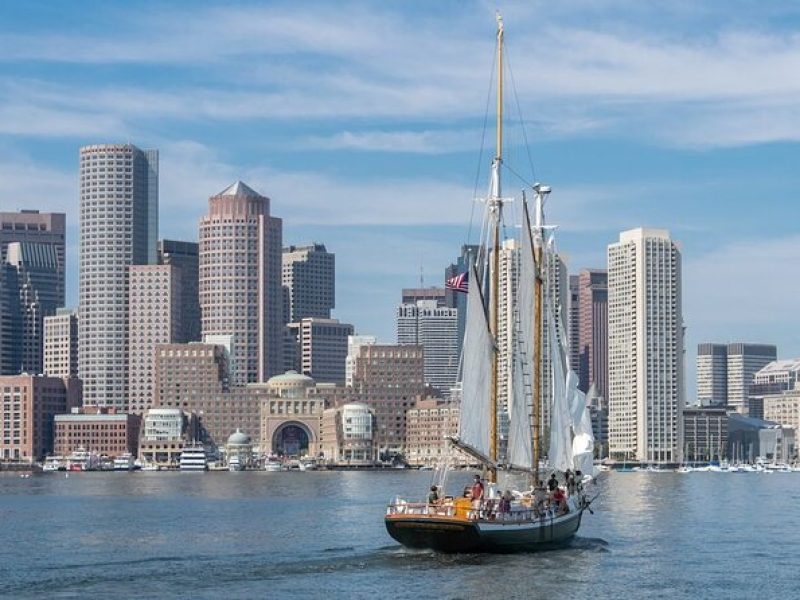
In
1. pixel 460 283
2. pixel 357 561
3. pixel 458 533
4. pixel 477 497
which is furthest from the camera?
pixel 460 283

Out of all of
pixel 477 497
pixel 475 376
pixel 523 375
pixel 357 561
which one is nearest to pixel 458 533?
pixel 477 497

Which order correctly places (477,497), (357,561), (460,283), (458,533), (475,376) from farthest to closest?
(460,283) < (475,376) < (357,561) < (477,497) < (458,533)

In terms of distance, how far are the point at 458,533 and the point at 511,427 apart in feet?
44.5

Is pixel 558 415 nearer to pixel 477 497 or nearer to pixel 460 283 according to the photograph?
pixel 460 283

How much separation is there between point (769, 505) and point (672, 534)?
5889cm

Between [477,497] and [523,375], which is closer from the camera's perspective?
[477,497]

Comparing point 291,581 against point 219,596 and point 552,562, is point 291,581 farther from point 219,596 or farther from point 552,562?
point 552,562

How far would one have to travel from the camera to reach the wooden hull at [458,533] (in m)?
101

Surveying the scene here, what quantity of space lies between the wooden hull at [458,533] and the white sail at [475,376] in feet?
21.4

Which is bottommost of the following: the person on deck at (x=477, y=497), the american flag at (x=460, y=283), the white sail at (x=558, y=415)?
the person on deck at (x=477, y=497)

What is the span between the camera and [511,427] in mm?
113625

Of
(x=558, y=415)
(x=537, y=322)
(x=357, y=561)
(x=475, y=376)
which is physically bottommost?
(x=357, y=561)

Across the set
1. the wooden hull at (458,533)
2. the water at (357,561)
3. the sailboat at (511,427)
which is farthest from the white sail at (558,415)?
the wooden hull at (458,533)

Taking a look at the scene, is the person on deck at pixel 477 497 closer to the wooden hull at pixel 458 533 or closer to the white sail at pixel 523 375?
the wooden hull at pixel 458 533
